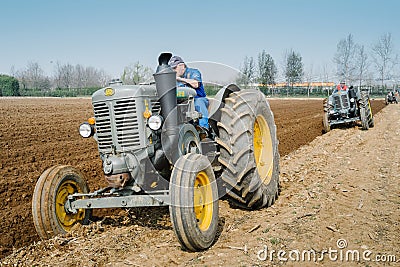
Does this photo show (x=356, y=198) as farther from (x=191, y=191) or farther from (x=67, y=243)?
(x=67, y=243)

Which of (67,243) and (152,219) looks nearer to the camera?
(67,243)

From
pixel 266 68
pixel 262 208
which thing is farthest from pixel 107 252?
pixel 266 68

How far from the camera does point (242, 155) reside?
5.04m

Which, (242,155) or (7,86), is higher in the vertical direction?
(7,86)

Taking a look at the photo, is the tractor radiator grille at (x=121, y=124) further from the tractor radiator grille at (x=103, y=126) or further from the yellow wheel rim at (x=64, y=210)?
the yellow wheel rim at (x=64, y=210)

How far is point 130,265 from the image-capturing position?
4.02 m

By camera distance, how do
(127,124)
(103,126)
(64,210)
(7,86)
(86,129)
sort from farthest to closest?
(7,86) → (64,210) → (86,129) → (103,126) → (127,124)

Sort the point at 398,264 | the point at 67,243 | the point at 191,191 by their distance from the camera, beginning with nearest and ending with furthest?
the point at 398,264
the point at 191,191
the point at 67,243

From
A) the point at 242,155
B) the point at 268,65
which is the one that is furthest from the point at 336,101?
the point at 268,65

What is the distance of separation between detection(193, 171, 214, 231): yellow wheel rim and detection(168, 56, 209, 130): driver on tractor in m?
1.28

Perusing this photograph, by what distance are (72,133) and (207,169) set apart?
34.4 feet

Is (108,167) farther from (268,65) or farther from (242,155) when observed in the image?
(268,65)

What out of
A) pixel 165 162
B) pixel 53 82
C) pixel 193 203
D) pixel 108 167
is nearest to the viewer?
pixel 193 203

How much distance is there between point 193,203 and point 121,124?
48.6 inches
